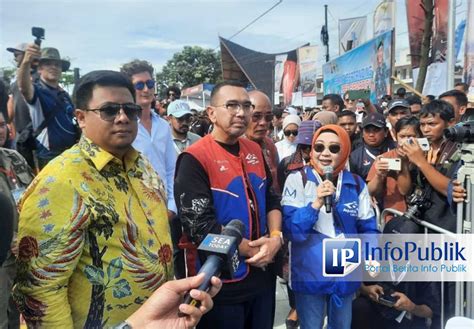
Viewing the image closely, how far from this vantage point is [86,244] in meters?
1.44

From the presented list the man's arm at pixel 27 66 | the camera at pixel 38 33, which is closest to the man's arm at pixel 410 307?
the man's arm at pixel 27 66

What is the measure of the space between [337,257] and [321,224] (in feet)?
0.74

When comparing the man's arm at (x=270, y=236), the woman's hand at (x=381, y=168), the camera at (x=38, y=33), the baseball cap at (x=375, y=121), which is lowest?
the man's arm at (x=270, y=236)

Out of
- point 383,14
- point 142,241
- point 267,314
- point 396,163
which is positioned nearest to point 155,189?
point 142,241

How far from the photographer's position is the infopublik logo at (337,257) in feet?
8.17

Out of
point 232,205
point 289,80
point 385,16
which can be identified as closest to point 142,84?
point 232,205

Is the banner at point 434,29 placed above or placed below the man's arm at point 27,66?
above

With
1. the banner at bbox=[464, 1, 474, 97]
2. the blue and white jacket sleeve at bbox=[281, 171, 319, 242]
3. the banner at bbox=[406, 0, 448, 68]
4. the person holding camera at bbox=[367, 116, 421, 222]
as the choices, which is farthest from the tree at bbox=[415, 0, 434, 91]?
the blue and white jacket sleeve at bbox=[281, 171, 319, 242]

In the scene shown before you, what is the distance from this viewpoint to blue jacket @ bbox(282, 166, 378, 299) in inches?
97.3

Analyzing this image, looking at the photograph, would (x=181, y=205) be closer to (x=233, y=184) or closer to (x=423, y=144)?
(x=233, y=184)

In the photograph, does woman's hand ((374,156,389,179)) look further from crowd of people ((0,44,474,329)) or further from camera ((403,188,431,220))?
camera ((403,188,431,220))

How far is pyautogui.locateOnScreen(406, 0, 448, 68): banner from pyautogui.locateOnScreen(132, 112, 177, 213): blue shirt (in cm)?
697

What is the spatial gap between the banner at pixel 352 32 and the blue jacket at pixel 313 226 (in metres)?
12.2

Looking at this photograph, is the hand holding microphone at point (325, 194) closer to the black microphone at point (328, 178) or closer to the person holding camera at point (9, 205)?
the black microphone at point (328, 178)
